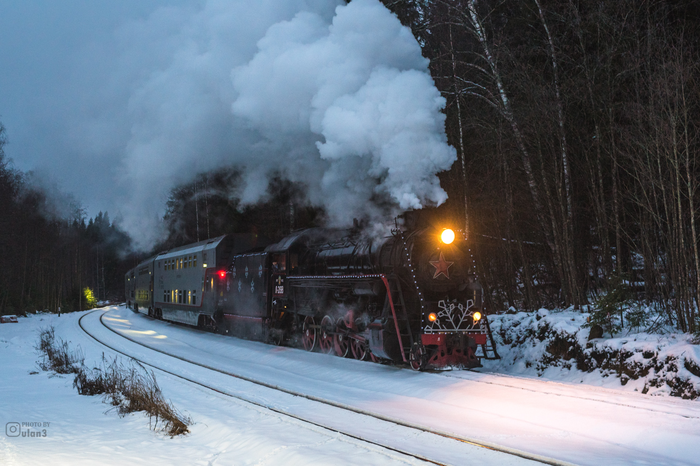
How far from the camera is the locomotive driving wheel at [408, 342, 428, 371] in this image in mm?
8734

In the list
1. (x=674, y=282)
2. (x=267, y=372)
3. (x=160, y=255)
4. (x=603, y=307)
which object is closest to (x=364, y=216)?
(x=267, y=372)

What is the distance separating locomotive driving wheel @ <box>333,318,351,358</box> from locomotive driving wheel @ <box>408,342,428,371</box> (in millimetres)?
1964

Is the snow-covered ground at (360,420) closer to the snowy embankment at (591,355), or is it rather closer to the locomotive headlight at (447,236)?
the snowy embankment at (591,355)

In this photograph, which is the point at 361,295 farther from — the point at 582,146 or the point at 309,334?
the point at 582,146

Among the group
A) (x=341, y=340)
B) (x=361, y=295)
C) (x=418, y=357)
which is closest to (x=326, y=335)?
(x=341, y=340)

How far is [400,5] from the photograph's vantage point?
43.8ft

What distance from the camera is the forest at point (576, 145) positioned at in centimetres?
877

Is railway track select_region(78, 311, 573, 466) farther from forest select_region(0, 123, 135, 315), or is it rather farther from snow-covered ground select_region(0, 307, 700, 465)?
forest select_region(0, 123, 135, 315)

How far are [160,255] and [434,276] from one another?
17971mm

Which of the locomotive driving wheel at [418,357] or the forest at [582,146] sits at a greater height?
the forest at [582,146]

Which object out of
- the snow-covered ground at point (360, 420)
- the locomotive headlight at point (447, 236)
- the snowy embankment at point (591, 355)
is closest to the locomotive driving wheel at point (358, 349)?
the snow-covered ground at point (360, 420)

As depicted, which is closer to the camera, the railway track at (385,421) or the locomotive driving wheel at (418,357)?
the railway track at (385,421)

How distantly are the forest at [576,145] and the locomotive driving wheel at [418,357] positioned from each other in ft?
11.9

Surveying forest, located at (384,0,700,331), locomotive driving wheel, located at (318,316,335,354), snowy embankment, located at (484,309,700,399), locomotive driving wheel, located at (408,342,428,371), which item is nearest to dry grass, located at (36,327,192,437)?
locomotive driving wheel, located at (318,316,335,354)
